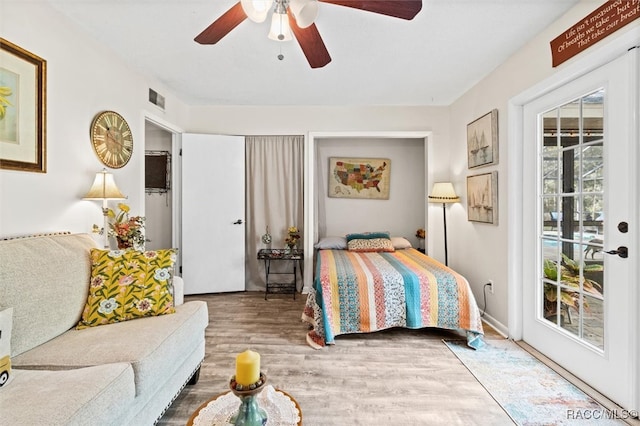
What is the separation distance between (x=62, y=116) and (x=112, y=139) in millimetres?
479

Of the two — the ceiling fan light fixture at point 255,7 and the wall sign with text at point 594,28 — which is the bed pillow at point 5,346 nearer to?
the ceiling fan light fixture at point 255,7

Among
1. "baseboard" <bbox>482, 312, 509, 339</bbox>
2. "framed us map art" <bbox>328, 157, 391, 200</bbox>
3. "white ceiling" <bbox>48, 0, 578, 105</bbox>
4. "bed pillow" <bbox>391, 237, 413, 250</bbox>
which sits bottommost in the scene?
"baseboard" <bbox>482, 312, 509, 339</bbox>

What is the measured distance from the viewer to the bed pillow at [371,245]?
11.8 feet

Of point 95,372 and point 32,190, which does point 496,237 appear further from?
point 32,190

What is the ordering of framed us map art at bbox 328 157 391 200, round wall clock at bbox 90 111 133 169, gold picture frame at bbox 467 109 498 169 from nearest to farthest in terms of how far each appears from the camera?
round wall clock at bbox 90 111 133 169
gold picture frame at bbox 467 109 498 169
framed us map art at bbox 328 157 391 200

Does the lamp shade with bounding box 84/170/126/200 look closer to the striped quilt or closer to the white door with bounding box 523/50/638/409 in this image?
the striped quilt

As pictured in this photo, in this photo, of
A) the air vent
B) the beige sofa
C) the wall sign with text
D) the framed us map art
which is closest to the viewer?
the beige sofa

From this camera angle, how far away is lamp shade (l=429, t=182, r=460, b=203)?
3.48m

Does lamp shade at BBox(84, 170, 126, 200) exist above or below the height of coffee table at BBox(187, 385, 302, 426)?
above

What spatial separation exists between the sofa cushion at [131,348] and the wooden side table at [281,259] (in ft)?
6.48

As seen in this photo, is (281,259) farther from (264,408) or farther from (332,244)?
(264,408)

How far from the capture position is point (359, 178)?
14.2ft

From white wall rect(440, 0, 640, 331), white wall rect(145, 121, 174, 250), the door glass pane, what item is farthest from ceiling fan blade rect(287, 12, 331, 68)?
white wall rect(145, 121, 174, 250)

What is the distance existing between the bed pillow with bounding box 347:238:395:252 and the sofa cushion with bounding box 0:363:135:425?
2.72 m
